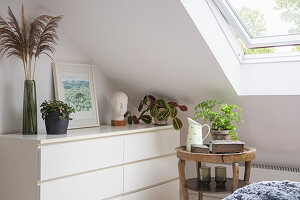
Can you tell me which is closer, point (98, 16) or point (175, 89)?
point (98, 16)

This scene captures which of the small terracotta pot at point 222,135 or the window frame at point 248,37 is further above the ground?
the window frame at point 248,37

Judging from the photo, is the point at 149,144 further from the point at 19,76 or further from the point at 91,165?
the point at 19,76

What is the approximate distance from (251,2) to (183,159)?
1288mm

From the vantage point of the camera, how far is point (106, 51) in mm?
3543

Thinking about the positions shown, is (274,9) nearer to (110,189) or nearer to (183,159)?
(183,159)

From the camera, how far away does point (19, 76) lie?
10.1 feet

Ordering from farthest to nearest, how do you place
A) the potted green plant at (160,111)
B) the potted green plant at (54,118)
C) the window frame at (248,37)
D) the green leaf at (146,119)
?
the green leaf at (146,119)
the potted green plant at (160,111)
the window frame at (248,37)
the potted green plant at (54,118)

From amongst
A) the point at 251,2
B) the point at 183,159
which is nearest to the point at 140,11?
the point at 251,2

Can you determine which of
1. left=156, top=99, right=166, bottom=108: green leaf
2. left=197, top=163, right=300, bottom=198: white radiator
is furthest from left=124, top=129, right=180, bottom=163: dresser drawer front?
left=197, top=163, right=300, bottom=198: white radiator

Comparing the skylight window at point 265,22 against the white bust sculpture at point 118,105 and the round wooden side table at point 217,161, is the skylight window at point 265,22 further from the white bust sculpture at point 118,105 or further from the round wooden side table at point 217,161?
the white bust sculpture at point 118,105

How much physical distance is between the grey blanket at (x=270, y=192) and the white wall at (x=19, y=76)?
196 centimetres

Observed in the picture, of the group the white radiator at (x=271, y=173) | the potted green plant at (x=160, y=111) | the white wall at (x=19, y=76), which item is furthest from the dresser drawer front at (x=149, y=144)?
the white wall at (x=19, y=76)

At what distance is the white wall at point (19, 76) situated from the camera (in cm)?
298

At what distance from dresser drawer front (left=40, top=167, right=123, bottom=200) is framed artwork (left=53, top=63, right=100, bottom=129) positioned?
0.56 m
